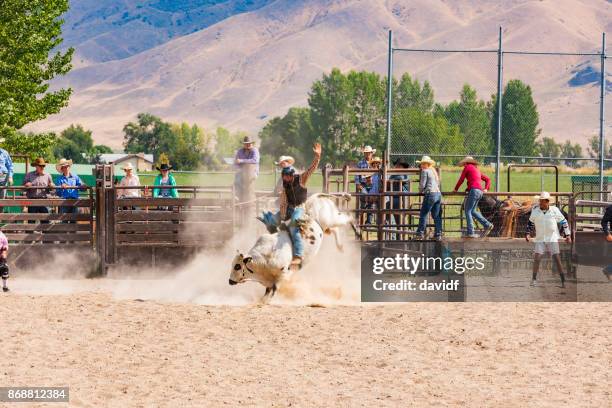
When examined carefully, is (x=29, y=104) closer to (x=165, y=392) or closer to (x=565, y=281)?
(x=565, y=281)

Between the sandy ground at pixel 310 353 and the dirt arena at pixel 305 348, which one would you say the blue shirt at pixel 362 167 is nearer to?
the dirt arena at pixel 305 348

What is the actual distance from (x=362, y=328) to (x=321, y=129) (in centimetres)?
9461

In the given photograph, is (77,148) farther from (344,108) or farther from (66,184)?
(66,184)

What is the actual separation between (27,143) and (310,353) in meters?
17.0


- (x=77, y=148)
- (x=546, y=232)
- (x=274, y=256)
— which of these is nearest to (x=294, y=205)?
(x=274, y=256)

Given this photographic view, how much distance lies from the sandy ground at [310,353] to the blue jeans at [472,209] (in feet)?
9.41

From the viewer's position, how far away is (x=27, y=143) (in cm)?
2514

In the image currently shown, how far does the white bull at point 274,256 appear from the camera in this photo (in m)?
12.7

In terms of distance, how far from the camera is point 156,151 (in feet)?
451

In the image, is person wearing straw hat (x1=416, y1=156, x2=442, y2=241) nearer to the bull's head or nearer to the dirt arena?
the dirt arena

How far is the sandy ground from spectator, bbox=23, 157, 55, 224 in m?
3.95

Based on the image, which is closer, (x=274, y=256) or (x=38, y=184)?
(x=274, y=256)

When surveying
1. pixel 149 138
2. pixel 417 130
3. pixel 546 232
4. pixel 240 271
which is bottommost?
pixel 240 271

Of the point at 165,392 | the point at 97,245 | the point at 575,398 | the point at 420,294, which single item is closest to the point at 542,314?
the point at 420,294
